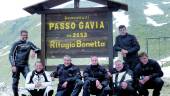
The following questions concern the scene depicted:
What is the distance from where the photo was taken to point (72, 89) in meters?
14.5

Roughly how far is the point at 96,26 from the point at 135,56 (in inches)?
74.4

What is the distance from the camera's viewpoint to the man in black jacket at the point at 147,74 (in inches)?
551

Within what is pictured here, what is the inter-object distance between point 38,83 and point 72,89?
3.83 ft

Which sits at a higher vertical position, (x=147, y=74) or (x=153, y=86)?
(x=147, y=74)

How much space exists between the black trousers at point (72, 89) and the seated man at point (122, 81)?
1.01m

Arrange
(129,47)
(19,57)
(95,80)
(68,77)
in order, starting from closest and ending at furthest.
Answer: (95,80)
(68,77)
(129,47)
(19,57)

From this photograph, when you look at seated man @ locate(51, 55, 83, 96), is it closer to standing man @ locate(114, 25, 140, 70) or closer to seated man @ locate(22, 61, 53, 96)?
seated man @ locate(22, 61, 53, 96)

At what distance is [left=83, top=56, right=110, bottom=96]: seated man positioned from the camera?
545 inches

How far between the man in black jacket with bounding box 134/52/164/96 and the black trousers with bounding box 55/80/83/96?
5.82 feet

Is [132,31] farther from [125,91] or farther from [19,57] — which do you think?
[125,91]

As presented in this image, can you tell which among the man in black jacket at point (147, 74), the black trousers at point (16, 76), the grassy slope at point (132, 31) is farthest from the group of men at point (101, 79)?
the grassy slope at point (132, 31)

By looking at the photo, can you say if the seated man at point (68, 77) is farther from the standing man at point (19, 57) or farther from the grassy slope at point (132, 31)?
the grassy slope at point (132, 31)

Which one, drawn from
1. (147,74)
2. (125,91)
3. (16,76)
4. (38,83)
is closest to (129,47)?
(147,74)

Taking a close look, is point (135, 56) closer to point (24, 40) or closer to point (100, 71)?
point (100, 71)
